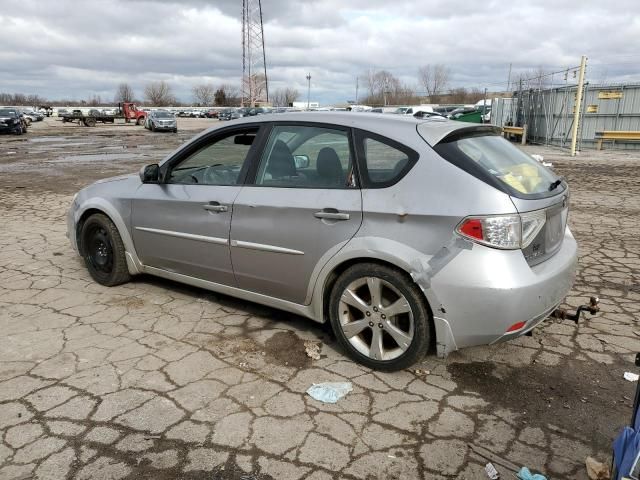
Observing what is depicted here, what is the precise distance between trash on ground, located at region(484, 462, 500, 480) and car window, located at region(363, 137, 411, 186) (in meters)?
1.63

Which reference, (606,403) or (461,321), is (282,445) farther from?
(606,403)

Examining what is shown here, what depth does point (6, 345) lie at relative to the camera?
12.2 feet

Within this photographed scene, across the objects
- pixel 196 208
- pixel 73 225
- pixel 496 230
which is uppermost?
pixel 496 230

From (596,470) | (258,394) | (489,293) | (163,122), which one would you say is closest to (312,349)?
(258,394)

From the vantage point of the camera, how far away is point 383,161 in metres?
3.25

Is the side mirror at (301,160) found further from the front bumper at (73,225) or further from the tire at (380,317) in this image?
the front bumper at (73,225)

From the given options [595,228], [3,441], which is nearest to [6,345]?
[3,441]

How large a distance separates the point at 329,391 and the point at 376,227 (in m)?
1.04

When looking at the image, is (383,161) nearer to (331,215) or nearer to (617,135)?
(331,215)

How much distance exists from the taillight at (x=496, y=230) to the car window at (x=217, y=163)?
1788mm

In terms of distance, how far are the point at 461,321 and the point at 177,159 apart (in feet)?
8.70

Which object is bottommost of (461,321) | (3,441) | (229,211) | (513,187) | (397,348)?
(3,441)

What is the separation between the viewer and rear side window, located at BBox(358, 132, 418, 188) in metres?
3.14

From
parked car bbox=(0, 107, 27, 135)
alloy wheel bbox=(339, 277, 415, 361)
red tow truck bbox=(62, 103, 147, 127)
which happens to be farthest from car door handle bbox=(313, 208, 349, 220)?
red tow truck bbox=(62, 103, 147, 127)
